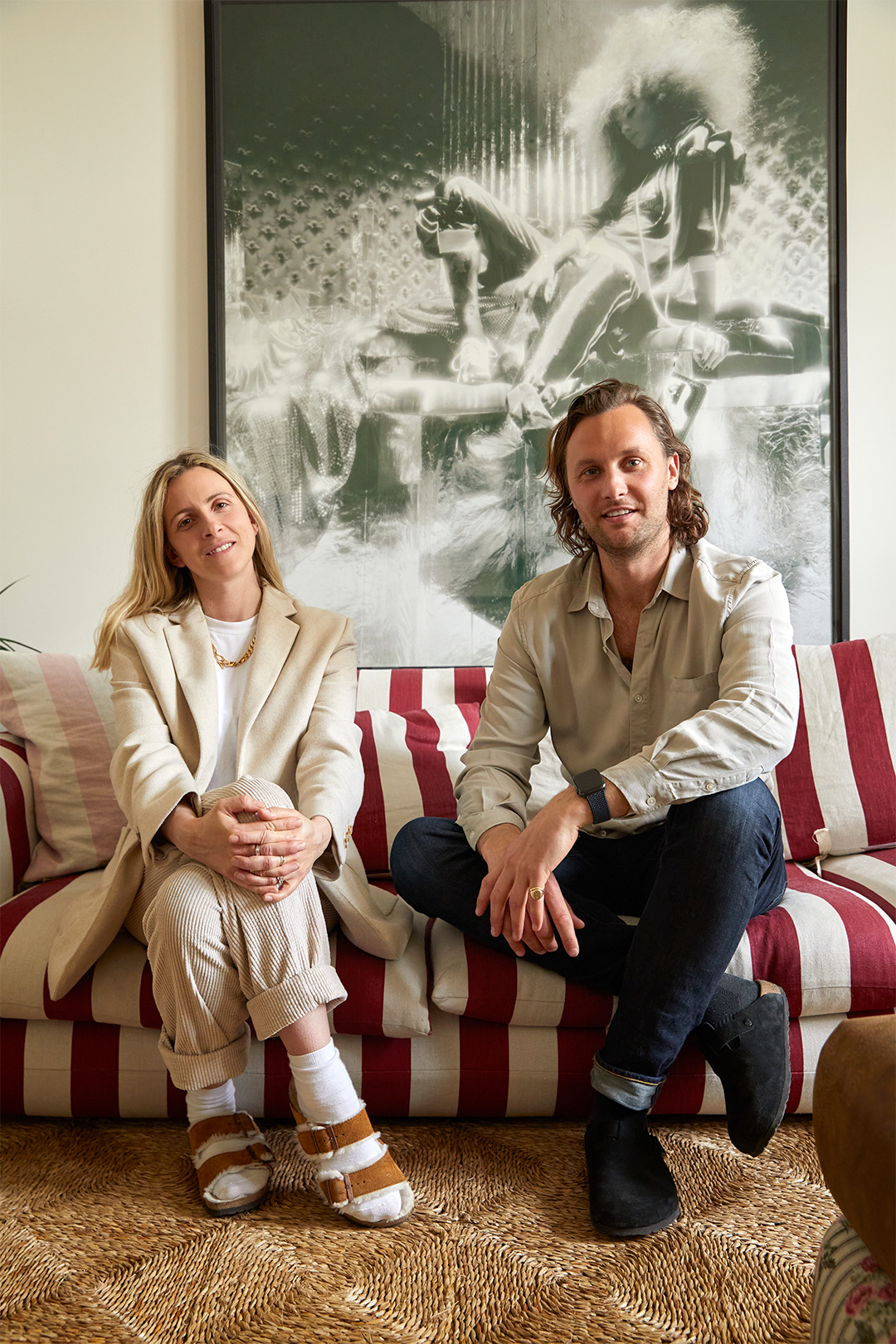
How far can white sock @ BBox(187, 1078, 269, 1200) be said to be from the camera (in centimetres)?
126

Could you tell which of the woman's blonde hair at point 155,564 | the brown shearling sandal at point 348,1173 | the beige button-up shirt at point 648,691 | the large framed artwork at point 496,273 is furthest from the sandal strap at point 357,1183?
the large framed artwork at point 496,273

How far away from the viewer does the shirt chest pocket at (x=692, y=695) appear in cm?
153

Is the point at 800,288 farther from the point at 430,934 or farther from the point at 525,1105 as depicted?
the point at 525,1105

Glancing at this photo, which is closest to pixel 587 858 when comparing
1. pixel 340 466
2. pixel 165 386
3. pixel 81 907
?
pixel 81 907

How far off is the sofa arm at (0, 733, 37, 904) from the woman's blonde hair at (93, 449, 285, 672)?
0.28 m

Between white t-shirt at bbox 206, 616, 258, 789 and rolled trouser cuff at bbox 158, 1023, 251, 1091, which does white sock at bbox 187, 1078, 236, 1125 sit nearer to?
rolled trouser cuff at bbox 158, 1023, 251, 1091

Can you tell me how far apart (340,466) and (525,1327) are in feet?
6.60

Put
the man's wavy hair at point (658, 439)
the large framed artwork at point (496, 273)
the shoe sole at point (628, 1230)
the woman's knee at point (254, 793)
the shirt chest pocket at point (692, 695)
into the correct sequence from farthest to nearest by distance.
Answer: the large framed artwork at point (496, 273), the man's wavy hair at point (658, 439), the shirt chest pocket at point (692, 695), the woman's knee at point (254, 793), the shoe sole at point (628, 1230)

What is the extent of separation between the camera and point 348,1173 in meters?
1.25

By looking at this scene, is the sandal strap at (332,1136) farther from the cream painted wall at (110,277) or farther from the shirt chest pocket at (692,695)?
the cream painted wall at (110,277)

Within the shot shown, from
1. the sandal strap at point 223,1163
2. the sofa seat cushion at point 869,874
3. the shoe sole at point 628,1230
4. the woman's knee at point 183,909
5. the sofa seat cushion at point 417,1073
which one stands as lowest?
the shoe sole at point 628,1230

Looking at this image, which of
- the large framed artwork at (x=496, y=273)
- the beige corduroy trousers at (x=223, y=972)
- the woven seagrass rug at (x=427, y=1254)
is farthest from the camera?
the large framed artwork at (x=496, y=273)

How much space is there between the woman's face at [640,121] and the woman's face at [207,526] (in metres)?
1.59

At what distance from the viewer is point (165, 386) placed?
8.23ft
